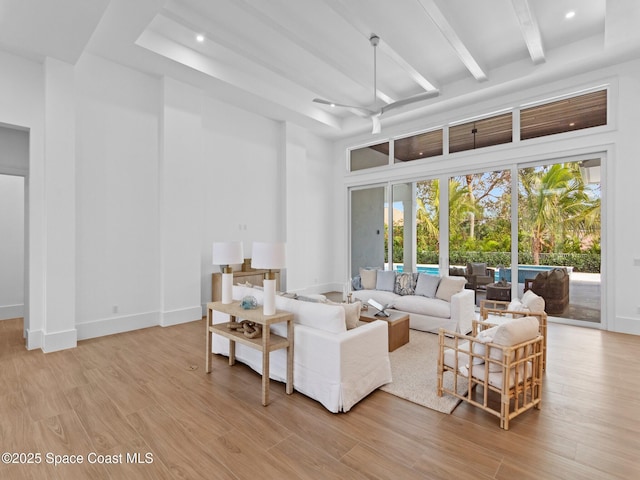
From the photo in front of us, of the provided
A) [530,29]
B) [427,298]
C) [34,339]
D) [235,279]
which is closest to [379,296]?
[427,298]

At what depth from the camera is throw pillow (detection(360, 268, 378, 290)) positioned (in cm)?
577

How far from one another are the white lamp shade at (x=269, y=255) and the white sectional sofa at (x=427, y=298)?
2.72m

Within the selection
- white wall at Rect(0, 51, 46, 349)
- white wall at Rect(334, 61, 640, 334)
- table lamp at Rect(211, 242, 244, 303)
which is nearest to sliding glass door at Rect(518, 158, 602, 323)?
white wall at Rect(334, 61, 640, 334)

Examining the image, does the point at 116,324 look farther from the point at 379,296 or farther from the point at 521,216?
the point at 521,216

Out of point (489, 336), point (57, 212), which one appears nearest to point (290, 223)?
point (57, 212)

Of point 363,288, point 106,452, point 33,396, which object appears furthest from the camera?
point 363,288

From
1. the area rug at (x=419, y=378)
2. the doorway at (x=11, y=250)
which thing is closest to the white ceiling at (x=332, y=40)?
the doorway at (x=11, y=250)

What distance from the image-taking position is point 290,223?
23.5ft

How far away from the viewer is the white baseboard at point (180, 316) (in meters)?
5.04

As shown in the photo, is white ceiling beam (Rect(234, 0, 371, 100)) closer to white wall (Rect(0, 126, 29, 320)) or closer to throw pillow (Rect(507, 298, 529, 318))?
throw pillow (Rect(507, 298, 529, 318))

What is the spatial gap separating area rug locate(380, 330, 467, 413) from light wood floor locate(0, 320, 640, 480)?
109 mm

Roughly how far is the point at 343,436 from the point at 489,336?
1.34 meters

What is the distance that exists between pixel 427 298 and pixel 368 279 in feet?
3.85

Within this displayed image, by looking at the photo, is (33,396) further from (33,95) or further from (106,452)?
(33,95)
